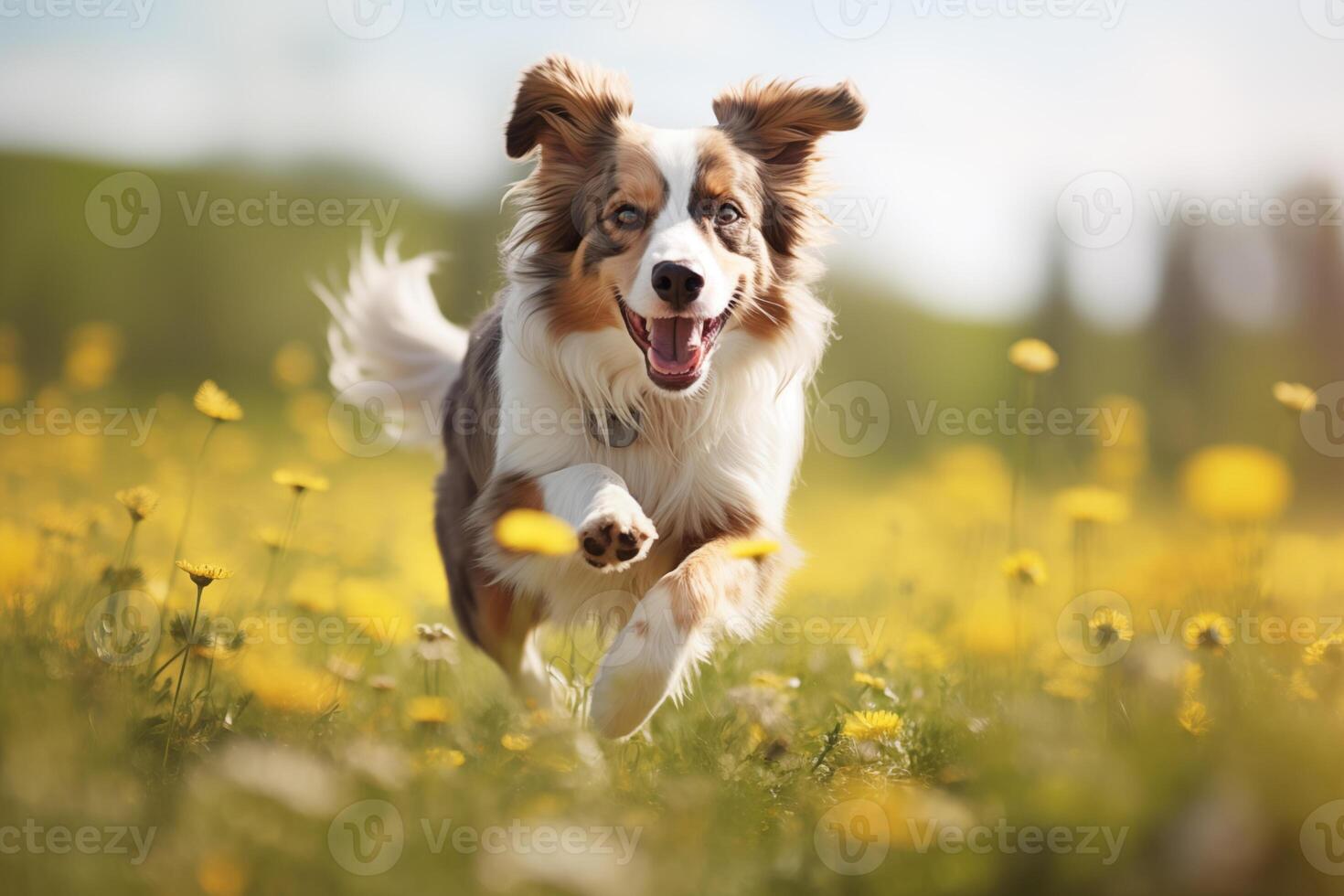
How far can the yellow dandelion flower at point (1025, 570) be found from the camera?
3244mm

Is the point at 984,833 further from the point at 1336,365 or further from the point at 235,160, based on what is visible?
the point at 235,160

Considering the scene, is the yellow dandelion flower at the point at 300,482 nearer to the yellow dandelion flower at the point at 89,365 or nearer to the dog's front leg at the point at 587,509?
the dog's front leg at the point at 587,509

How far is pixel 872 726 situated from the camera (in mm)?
3035

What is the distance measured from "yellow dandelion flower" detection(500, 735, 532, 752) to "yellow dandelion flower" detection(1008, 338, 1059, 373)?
6.81ft

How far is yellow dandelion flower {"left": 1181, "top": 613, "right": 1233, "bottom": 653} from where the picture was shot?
2756mm

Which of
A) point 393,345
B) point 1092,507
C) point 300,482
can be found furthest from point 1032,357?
point 393,345

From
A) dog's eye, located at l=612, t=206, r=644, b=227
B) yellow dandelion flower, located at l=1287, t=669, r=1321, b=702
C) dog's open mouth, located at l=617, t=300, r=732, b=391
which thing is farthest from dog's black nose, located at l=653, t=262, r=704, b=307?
yellow dandelion flower, located at l=1287, t=669, r=1321, b=702

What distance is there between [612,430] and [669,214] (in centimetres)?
81

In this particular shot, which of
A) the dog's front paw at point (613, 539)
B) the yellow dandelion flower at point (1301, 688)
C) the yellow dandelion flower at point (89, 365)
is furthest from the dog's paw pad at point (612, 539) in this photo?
the yellow dandelion flower at point (89, 365)

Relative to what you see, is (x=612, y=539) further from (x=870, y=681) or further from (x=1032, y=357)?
(x=1032, y=357)

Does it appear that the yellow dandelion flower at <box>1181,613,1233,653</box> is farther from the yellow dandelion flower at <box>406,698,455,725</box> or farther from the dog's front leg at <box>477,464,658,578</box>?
the yellow dandelion flower at <box>406,698,455,725</box>

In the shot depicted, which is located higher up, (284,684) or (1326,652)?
(1326,652)

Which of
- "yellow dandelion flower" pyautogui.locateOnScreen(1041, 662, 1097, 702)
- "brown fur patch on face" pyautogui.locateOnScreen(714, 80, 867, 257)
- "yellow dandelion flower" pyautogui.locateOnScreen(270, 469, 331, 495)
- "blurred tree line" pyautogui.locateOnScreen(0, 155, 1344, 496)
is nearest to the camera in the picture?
"yellow dandelion flower" pyautogui.locateOnScreen(1041, 662, 1097, 702)

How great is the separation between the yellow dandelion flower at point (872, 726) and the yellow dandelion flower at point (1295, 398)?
1.49 meters
